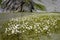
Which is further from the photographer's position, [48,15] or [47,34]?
[48,15]

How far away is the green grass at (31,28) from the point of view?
2.66ft

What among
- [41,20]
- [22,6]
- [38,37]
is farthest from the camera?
[22,6]

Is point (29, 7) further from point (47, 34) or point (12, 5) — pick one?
point (47, 34)

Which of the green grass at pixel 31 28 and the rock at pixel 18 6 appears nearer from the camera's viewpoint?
the green grass at pixel 31 28

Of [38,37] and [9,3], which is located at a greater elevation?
[9,3]

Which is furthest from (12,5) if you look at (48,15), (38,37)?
(38,37)

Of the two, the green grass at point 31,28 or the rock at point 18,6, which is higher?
the rock at point 18,6

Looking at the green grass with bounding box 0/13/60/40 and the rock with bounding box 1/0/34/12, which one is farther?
the rock with bounding box 1/0/34/12

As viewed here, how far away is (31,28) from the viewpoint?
850 millimetres

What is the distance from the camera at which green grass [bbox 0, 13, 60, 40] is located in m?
0.81

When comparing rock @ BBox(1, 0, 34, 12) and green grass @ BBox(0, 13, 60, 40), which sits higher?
rock @ BBox(1, 0, 34, 12)

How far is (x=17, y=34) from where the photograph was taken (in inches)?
32.2

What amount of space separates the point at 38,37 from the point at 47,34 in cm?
6

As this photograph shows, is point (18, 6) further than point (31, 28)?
Yes
